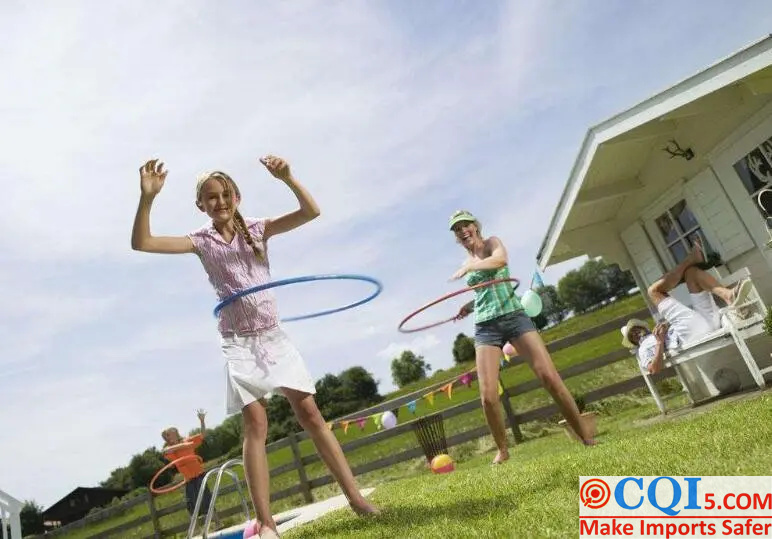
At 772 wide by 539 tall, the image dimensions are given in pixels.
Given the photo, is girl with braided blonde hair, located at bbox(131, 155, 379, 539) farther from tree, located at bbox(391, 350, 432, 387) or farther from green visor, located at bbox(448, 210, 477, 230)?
tree, located at bbox(391, 350, 432, 387)

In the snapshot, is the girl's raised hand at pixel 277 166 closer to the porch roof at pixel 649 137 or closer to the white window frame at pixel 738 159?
the porch roof at pixel 649 137

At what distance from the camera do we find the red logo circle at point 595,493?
1982 mm

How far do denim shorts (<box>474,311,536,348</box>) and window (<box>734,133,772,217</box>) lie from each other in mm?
2739

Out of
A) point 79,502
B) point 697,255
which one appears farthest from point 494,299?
point 79,502

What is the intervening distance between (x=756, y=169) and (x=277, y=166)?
4.62 meters

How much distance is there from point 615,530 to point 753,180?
508cm

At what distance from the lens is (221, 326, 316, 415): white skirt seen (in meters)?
3.01

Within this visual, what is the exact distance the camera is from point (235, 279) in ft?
10.6

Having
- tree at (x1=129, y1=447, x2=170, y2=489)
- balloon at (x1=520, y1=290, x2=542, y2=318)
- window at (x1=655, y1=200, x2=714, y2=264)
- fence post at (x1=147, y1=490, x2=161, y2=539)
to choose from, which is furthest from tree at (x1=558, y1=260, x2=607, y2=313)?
balloon at (x1=520, y1=290, x2=542, y2=318)

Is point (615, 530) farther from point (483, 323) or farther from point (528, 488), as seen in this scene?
point (483, 323)

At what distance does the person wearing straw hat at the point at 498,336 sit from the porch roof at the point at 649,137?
7.31ft

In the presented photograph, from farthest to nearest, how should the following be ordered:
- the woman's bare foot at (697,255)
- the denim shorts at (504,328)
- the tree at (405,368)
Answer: the tree at (405,368) < the woman's bare foot at (697,255) < the denim shorts at (504,328)

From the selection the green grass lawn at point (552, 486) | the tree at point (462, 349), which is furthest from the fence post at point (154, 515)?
the tree at point (462, 349)

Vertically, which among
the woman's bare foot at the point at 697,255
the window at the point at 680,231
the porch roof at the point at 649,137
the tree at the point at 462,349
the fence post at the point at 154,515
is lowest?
the fence post at the point at 154,515
